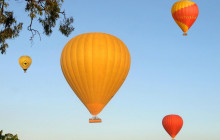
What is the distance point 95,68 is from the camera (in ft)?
120

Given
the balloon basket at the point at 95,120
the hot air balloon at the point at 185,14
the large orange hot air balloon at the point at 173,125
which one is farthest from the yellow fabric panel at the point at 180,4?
the balloon basket at the point at 95,120

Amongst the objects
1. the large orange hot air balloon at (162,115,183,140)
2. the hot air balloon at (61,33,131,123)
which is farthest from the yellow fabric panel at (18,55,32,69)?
the large orange hot air balloon at (162,115,183,140)

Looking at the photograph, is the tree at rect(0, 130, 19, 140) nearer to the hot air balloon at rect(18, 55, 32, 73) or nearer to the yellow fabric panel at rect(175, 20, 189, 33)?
the hot air balloon at rect(18, 55, 32, 73)

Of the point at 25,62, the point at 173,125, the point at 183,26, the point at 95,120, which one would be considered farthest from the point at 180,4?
the point at 95,120

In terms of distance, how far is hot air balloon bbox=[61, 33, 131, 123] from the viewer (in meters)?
36.4

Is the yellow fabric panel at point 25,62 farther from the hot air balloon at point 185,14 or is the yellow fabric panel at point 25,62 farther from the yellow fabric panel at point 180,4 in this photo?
the yellow fabric panel at point 180,4

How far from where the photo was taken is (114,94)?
37969 mm

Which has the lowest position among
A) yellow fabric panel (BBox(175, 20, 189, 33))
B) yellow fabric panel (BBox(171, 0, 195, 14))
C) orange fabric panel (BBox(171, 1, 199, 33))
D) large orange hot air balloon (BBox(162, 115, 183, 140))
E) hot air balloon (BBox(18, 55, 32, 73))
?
large orange hot air balloon (BBox(162, 115, 183, 140))

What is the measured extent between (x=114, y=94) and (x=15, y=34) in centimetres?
1455

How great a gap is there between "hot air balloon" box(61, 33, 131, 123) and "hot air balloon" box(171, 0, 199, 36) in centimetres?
1916

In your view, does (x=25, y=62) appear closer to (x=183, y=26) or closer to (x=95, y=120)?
(x=95, y=120)

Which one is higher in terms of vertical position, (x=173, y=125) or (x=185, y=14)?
(x=185, y=14)

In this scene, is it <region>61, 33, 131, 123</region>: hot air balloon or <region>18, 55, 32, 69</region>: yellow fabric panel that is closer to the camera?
<region>61, 33, 131, 123</region>: hot air balloon

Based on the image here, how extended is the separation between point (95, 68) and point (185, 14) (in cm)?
2183
